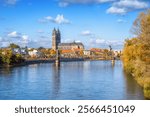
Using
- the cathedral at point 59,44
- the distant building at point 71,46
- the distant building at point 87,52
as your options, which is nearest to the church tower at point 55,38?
the cathedral at point 59,44

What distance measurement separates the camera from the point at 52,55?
56.6 m

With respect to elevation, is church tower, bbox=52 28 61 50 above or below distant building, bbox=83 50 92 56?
above

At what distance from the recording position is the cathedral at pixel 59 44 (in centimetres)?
6175

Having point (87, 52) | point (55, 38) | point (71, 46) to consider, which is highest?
point (55, 38)

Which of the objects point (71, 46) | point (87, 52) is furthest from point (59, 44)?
point (87, 52)

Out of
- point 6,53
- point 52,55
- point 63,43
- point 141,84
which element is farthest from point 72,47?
point 141,84

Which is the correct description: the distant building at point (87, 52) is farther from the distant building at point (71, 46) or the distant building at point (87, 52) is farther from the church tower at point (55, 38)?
the church tower at point (55, 38)

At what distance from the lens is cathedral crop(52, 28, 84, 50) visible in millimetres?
61753

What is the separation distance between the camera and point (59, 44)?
66438 millimetres

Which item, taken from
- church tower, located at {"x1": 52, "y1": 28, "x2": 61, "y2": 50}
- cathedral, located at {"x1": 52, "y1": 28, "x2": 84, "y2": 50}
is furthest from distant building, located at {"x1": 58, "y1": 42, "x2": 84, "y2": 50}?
church tower, located at {"x1": 52, "y1": 28, "x2": 61, "y2": 50}

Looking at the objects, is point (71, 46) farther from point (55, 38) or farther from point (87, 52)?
point (55, 38)

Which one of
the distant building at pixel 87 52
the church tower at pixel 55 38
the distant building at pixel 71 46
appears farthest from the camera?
the distant building at pixel 87 52

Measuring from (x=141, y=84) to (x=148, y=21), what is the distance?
2.21 metres

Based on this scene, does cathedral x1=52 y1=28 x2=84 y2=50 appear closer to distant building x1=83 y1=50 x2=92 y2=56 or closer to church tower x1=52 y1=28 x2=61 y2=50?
church tower x1=52 y1=28 x2=61 y2=50
